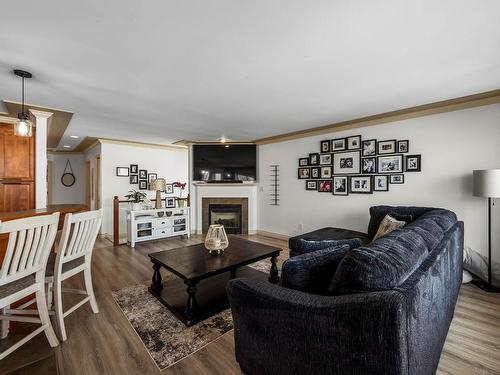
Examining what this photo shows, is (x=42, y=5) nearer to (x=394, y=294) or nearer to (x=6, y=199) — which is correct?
(x=394, y=294)

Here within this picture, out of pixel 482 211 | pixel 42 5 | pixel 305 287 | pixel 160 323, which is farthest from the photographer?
pixel 482 211

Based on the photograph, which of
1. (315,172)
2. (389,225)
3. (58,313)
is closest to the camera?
(58,313)

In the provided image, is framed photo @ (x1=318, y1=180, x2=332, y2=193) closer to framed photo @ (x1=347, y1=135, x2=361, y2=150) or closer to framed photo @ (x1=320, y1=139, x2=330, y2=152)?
framed photo @ (x1=320, y1=139, x2=330, y2=152)

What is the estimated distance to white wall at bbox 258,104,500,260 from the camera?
2.88m

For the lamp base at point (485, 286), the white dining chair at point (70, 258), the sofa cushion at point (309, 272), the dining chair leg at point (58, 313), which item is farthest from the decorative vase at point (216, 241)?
the lamp base at point (485, 286)

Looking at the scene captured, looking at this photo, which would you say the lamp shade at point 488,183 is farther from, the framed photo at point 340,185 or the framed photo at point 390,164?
the framed photo at point 340,185

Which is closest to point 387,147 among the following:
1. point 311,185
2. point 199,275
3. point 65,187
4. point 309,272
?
point 311,185

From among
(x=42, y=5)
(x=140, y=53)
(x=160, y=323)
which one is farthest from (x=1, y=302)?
(x=140, y=53)

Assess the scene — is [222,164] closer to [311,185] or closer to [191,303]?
[311,185]

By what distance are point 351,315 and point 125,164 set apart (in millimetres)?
5763

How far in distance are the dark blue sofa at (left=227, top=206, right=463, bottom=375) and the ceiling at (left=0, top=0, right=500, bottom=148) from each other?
137cm

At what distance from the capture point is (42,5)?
135 cm

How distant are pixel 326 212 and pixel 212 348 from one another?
3215 millimetres

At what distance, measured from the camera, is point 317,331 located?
95 cm
